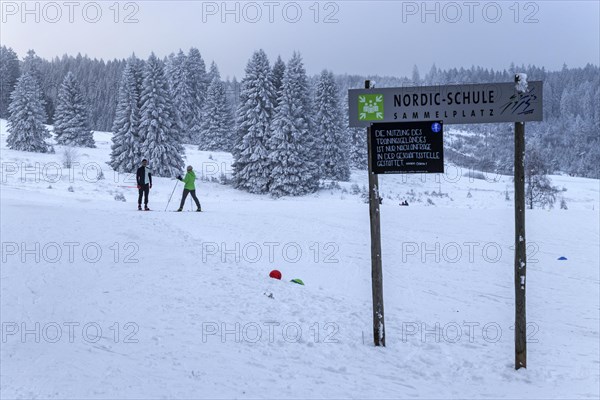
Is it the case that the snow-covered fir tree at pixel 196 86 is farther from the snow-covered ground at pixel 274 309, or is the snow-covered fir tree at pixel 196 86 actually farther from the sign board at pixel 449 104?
the sign board at pixel 449 104

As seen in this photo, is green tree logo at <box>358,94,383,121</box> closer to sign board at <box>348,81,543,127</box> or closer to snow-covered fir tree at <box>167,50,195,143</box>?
sign board at <box>348,81,543,127</box>

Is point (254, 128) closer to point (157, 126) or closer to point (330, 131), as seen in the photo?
point (157, 126)

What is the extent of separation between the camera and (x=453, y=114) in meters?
6.62

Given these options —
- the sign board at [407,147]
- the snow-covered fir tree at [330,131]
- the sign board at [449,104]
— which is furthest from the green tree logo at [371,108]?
the snow-covered fir tree at [330,131]

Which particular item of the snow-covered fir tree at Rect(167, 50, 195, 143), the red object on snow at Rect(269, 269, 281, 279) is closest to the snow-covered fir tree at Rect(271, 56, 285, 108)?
the snow-covered fir tree at Rect(167, 50, 195, 143)

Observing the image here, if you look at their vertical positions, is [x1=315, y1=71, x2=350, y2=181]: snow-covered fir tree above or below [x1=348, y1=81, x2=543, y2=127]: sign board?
above

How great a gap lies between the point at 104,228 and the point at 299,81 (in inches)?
1102

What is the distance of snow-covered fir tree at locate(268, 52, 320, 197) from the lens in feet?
121

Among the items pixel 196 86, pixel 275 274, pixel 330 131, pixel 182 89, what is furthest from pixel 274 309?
pixel 196 86

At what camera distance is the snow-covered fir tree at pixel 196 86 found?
69.8 metres

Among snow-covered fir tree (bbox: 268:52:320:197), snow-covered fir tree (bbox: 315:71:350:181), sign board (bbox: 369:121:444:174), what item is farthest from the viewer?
snow-covered fir tree (bbox: 315:71:350:181)

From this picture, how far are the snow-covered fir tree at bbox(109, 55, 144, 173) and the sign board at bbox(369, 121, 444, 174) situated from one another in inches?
1350

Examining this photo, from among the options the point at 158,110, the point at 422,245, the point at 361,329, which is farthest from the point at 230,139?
the point at 361,329

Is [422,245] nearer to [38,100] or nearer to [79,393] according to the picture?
[79,393]
